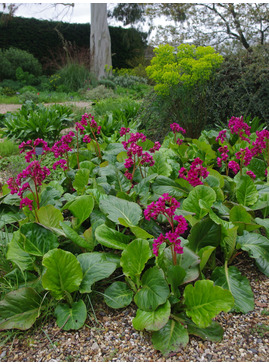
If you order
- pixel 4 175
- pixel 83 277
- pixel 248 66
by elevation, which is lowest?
pixel 4 175

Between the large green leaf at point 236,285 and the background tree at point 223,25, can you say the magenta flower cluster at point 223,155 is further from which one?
the background tree at point 223,25

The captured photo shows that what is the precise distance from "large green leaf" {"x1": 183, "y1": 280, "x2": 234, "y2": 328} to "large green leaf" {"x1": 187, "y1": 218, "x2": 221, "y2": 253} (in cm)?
37

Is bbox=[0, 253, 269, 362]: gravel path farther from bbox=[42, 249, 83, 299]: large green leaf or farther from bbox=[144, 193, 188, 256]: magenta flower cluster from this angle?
bbox=[144, 193, 188, 256]: magenta flower cluster

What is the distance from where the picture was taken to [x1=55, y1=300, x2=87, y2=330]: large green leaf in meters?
1.69

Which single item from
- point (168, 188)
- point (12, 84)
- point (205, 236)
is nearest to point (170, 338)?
point (205, 236)

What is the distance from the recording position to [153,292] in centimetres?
170

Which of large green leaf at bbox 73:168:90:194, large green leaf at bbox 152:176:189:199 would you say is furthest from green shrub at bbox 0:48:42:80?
large green leaf at bbox 152:176:189:199

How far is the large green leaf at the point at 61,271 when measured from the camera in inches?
68.8

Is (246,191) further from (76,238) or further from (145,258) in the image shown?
(76,238)

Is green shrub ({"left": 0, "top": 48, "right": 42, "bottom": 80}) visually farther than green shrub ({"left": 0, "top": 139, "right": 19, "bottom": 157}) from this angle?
Yes

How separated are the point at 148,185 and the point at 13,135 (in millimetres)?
3798

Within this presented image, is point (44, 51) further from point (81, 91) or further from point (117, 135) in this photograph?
point (117, 135)

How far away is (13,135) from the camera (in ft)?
18.1

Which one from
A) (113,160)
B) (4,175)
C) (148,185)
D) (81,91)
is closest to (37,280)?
(148,185)
